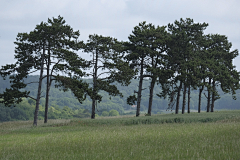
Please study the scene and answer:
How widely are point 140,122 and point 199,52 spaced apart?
77.7ft

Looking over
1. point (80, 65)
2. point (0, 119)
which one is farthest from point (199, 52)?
point (0, 119)

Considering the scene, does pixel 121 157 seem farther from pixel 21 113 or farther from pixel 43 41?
pixel 21 113

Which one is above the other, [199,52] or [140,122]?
[199,52]

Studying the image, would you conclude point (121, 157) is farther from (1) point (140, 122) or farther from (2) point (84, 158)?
(1) point (140, 122)

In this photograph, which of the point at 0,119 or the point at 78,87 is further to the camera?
the point at 0,119

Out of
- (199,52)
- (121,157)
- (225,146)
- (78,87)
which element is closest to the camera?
(121,157)

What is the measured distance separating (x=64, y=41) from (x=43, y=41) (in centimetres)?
257

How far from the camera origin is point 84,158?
9.06 meters

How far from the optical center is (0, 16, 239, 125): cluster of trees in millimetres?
30984

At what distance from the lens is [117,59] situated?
3609 cm

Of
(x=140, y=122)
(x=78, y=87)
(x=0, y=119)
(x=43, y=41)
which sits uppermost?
(x=43, y=41)

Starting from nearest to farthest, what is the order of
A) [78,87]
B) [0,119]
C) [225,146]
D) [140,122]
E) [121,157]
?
1. [121,157]
2. [225,146]
3. [140,122]
4. [78,87]
5. [0,119]

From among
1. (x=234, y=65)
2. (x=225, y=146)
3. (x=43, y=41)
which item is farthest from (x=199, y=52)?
(x=225, y=146)

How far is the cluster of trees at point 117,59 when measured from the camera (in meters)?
31.0
